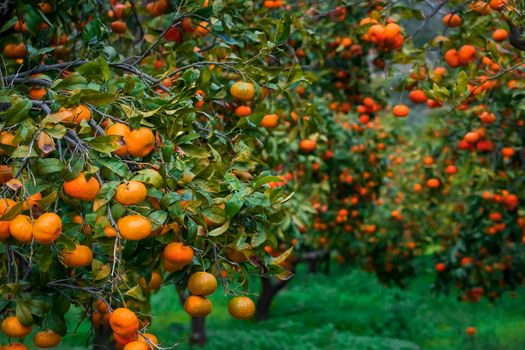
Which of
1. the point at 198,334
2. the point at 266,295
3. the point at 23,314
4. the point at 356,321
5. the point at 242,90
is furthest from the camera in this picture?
the point at 266,295

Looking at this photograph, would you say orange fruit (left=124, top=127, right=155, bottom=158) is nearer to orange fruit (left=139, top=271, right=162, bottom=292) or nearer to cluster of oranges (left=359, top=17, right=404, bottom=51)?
orange fruit (left=139, top=271, right=162, bottom=292)

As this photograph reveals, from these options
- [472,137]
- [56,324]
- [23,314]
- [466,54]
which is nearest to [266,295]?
[472,137]

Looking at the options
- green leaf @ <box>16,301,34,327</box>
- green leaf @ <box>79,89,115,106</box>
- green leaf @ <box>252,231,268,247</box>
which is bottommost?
green leaf @ <box>16,301,34,327</box>

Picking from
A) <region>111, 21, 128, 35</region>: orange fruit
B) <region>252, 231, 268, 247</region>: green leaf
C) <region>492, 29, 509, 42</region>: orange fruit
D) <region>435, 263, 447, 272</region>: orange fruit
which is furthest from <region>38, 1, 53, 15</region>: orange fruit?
<region>435, 263, 447, 272</region>: orange fruit

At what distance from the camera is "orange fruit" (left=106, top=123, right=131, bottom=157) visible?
1.72 m

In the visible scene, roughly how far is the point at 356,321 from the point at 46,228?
892 cm

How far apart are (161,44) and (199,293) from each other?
1424mm

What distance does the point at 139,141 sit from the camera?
171 centimetres

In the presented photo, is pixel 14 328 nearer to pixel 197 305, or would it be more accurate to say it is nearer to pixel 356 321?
pixel 197 305

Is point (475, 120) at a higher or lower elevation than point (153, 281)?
lower

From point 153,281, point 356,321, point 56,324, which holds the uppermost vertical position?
point 56,324

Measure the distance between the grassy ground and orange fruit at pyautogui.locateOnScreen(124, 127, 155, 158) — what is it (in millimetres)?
5502

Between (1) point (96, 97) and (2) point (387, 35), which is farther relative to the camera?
(2) point (387, 35)

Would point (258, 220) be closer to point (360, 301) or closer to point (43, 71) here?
point (43, 71)
